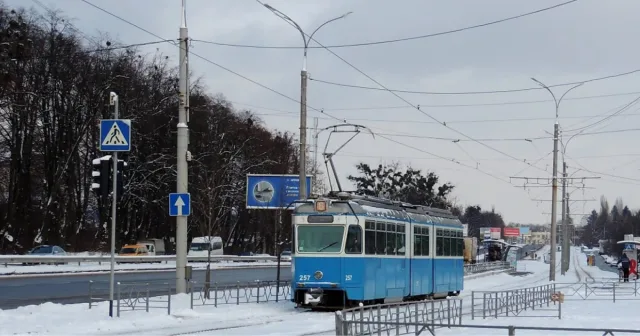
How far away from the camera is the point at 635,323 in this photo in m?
23.6

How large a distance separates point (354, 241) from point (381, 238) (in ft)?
5.44

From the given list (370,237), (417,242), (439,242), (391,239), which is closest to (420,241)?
(417,242)

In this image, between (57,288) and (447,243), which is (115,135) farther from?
(447,243)

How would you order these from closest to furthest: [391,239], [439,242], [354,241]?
[354,241]
[391,239]
[439,242]

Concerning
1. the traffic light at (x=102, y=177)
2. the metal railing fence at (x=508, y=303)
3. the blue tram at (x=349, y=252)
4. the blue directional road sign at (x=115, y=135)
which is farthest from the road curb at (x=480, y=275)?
the traffic light at (x=102, y=177)

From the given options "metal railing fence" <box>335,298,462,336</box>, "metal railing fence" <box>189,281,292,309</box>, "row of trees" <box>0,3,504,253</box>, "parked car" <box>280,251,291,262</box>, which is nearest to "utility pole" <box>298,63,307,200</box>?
"metal railing fence" <box>189,281,292,309</box>

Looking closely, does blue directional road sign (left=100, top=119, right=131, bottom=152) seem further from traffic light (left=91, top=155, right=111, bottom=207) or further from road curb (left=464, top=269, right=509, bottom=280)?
road curb (left=464, top=269, right=509, bottom=280)

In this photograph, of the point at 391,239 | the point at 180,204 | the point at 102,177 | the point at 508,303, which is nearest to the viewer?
the point at 102,177

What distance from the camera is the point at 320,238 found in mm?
25953

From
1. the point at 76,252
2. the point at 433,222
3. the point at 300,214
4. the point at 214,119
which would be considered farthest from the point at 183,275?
the point at 214,119

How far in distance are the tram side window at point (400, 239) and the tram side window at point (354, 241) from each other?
302 centimetres

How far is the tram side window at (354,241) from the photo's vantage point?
25.7 m

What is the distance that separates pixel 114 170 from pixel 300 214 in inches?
264

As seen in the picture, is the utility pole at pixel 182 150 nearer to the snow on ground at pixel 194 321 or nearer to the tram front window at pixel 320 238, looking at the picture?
the snow on ground at pixel 194 321
